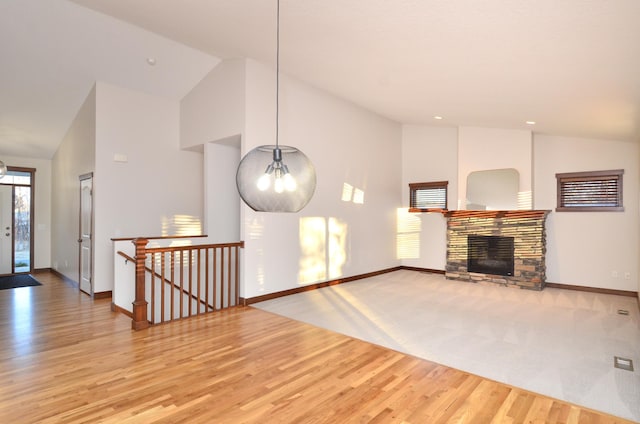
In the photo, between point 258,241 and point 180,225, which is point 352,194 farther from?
point 180,225

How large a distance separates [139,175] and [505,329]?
582cm

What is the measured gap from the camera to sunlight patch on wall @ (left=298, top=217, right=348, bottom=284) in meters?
6.01

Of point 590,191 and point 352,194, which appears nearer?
point 590,191

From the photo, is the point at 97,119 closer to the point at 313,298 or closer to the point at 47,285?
the point at 47,285

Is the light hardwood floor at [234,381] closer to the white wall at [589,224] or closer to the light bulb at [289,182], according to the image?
the light bulb at [289,182]

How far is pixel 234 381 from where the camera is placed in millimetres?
2854

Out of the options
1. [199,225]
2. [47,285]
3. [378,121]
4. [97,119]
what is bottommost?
[47,285]

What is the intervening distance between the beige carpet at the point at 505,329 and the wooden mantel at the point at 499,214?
1.31 m

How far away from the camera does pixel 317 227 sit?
6207mm

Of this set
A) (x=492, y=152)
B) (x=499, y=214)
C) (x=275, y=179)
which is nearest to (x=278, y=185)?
(x=275, y=179)

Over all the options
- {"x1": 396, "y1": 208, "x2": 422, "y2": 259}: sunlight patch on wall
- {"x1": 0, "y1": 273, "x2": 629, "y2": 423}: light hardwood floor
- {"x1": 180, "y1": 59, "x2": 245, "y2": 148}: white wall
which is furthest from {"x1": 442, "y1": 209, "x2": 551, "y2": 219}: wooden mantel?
{"x1": 180, "y1": 59, "x2": 245, "y2": 148}: white wall

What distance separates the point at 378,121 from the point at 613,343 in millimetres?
5395

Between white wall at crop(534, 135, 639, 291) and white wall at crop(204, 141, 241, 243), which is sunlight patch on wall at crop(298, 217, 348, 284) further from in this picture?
white wall at crop(534, 135, 639, 291)

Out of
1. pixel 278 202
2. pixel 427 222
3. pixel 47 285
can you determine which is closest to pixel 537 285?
pixel 427 222
